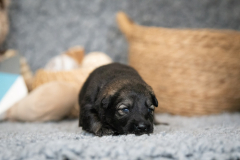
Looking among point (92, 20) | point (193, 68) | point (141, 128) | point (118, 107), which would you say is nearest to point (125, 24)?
point (92, 20)

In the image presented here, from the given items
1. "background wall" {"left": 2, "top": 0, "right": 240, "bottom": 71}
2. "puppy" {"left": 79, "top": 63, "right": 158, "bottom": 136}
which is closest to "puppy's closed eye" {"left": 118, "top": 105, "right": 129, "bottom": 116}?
"puppy" {"left": 79, "top": 63, "right": 158, "bottom": 136}

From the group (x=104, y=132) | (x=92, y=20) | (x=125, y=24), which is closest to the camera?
(x=104, y=132)

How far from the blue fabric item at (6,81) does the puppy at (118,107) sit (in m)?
1.00

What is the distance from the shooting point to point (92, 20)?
3652 millimetres

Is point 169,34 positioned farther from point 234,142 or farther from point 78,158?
point 78,158

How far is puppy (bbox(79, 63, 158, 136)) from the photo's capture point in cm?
153

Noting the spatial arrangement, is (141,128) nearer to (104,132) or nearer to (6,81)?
(104,132)

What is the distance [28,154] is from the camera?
1.09 metres

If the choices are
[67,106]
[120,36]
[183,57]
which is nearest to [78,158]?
[67,106]

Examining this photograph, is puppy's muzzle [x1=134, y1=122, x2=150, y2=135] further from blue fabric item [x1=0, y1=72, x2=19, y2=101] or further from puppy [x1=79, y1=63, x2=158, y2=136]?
blue fabric item [x1=0, y1=72, x2=19, y2=101]

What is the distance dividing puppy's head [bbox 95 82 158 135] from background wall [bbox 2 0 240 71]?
212 cm

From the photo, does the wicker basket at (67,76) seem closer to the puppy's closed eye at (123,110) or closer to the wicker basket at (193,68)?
the wicker basket at (193,68)

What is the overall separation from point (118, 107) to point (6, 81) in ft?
4.57

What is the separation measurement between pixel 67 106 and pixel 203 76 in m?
1.36
